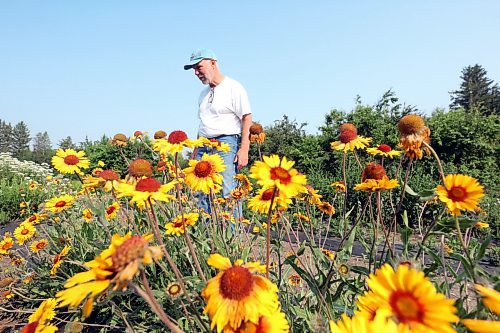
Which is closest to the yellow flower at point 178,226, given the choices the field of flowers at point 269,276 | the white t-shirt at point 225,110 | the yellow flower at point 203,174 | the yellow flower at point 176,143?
the field of flowers at point 269,276

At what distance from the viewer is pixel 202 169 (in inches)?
62.6

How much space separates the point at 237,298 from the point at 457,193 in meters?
0.77

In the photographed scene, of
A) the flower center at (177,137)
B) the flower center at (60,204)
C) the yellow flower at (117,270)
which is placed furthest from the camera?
the flower center at (60,204)

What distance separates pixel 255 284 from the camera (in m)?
0.76

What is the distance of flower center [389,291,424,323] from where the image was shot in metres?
0.50

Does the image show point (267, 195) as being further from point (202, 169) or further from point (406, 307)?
point (406, 307)

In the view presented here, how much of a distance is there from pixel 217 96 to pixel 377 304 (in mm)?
2718

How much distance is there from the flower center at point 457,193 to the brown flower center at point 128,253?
3.05 feet

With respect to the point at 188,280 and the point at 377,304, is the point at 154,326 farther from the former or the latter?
the point at 377,304

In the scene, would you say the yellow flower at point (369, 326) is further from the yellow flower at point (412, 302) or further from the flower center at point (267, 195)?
the flower center at point (267, 195)

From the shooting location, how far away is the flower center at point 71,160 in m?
2.41

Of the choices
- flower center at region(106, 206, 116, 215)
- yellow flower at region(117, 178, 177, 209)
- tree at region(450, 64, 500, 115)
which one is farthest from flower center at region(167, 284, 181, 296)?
tree at region(450, 64, 500, 115)

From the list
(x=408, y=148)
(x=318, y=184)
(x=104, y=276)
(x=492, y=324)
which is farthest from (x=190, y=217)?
(x=318, y=184)

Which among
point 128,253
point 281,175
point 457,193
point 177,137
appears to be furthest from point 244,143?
point 128,253
